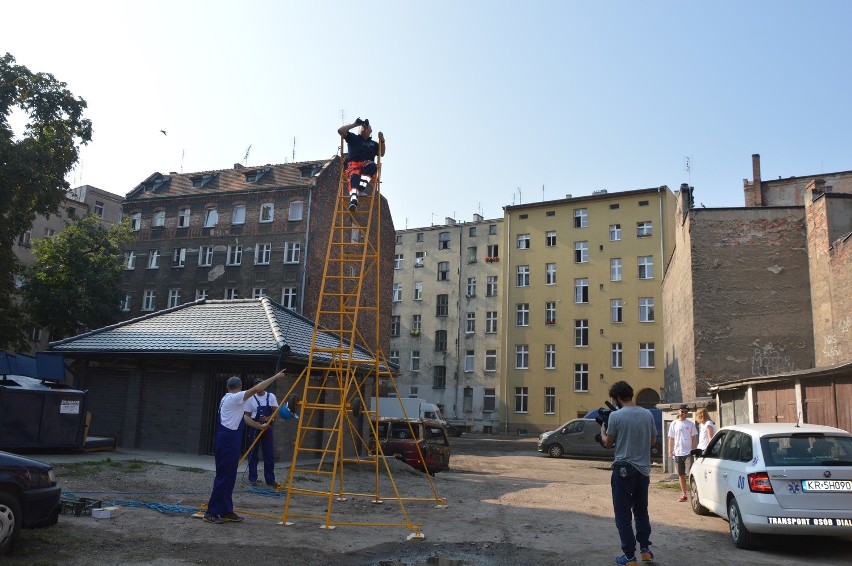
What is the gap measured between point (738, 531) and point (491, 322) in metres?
43.9

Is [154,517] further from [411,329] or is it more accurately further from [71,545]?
[411,329]

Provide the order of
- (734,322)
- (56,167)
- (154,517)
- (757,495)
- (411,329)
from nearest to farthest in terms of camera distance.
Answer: (757,495), (154,517), (56,167), (734,322), (411,329)

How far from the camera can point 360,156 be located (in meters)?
11.3

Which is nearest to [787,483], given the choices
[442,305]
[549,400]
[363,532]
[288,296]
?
[363,532]

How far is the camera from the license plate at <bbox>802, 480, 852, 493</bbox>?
793 centimetres

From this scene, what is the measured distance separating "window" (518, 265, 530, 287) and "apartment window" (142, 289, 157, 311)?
25.5m

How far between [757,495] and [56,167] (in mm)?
23445

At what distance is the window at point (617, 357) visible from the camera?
45.1 m

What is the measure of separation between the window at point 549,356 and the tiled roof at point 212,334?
2837 centimetres

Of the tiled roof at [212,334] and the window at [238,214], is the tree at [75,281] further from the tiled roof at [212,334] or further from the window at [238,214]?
the tiled roof at [212,334]

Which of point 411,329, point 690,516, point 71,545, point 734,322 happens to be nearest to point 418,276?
point 411,329

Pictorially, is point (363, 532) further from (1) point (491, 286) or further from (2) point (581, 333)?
(1) point (491, 286)

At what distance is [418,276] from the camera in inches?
2234

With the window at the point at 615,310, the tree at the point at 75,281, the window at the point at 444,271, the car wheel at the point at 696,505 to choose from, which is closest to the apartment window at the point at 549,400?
the window at the point at 615,310
